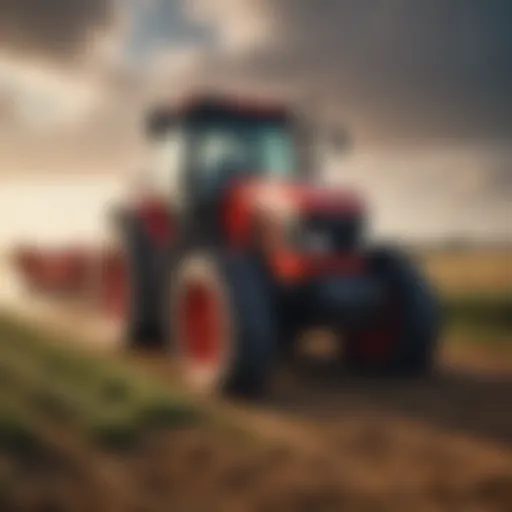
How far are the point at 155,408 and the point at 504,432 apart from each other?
2.00 feet

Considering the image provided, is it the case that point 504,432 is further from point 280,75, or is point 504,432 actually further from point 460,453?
point 280,75

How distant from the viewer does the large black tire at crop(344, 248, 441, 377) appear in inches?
76.8

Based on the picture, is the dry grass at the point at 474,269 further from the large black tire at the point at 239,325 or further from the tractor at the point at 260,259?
the large black tire at the point at 239,325

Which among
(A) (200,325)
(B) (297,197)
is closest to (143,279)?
(A) (200,325)

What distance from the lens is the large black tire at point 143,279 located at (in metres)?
2.08

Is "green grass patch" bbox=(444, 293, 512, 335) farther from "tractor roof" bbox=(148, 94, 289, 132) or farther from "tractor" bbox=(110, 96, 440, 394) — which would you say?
"tractor roof" bbox=(148, 94, 289, 132)

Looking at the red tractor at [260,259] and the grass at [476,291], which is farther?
the red tractor at [260,259]

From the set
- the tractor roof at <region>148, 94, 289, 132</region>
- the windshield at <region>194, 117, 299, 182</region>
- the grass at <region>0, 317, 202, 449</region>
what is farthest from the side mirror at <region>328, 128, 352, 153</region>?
the grass at <region>0, 317, 202, 449</region>

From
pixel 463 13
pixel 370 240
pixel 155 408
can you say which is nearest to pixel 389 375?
pixel 370 240

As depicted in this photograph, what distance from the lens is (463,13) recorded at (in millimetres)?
1652

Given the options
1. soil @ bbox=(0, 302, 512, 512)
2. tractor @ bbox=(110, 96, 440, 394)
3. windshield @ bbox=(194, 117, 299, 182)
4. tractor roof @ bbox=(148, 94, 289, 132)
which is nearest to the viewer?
soil @ bbox=(0, 302, 512, 512)

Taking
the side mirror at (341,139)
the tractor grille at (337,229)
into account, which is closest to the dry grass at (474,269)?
the tractor grille at (337,229)

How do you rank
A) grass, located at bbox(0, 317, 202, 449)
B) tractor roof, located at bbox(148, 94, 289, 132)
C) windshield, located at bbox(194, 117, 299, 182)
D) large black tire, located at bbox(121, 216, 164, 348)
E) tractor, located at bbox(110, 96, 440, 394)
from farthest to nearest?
large black tire, located at bbox(121, 216, 164, 348) → windshield, located at bbox(194, 117, 299, 182) → tractor, located at bbox(110, 96, 440, 394) → tractor roof, located at bbox(148, 94, 289, 132) → grass, located at bbox(0, 317, 202, 449)

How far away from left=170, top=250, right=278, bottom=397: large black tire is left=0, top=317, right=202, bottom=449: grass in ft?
0.51
